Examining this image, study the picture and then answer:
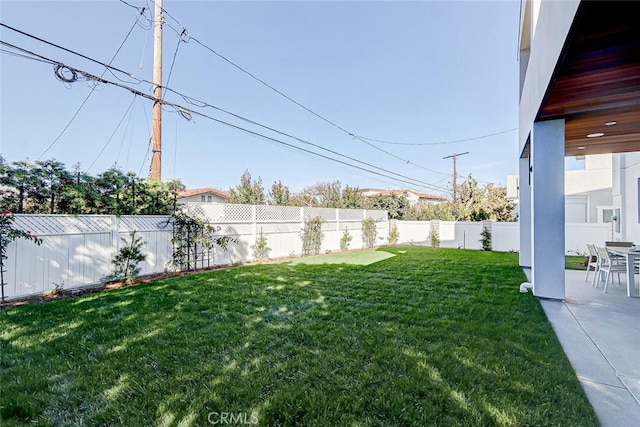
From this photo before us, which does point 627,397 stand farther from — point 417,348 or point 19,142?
point 19,142

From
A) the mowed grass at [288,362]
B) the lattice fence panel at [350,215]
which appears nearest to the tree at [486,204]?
the lattice fence panel at [350,215]

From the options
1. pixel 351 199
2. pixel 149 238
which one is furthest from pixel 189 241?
pixel 351 199

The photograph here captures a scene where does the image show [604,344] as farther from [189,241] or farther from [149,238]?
[149,238]

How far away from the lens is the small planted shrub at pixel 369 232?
13.6m

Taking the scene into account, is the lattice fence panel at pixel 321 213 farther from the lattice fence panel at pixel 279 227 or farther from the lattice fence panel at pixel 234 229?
the lattice fence panel at pixel 234 229

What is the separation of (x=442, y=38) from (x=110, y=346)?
47.1ft

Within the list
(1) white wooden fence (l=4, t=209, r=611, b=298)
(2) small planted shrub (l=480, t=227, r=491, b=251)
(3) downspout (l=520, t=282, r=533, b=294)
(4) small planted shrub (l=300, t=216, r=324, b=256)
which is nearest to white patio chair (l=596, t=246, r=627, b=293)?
(3) downspout (l=520, t=282, r=533, b=294)

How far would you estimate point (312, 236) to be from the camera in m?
11.1

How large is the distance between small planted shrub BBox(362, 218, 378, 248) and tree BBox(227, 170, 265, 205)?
5.16m

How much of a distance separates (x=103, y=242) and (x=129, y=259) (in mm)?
588

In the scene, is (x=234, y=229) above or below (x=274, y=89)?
below

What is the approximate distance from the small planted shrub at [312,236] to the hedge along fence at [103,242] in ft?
1.82

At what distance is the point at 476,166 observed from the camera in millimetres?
23781

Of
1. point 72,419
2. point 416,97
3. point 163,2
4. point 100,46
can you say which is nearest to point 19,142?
point 100,46
